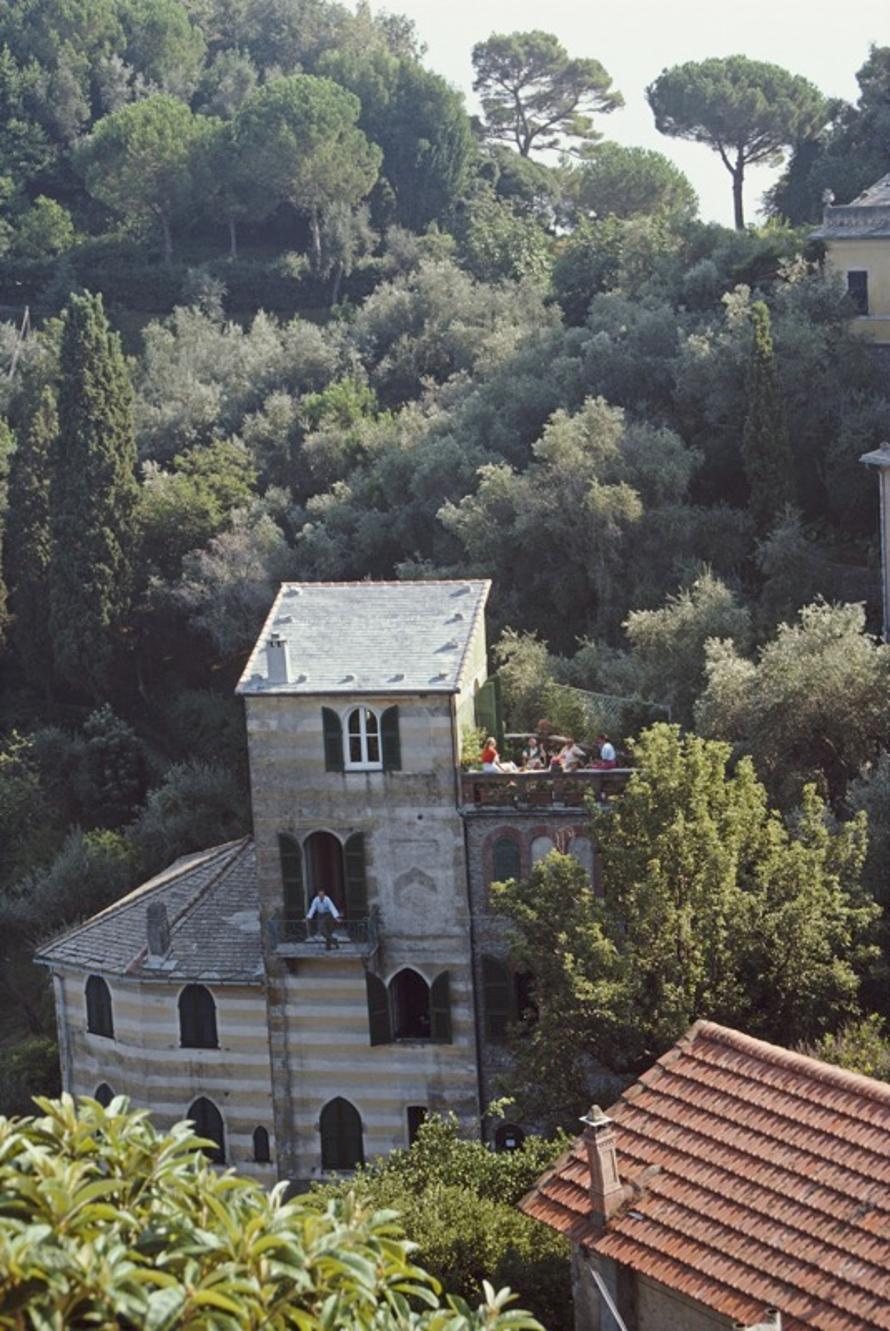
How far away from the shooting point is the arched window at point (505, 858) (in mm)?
32812

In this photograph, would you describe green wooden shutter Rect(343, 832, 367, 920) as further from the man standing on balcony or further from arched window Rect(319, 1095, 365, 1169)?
arched window Rect(319, 1095, 365, 1169)

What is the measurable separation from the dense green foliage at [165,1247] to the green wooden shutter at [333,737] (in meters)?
18.4

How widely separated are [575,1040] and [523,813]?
5.20 meters

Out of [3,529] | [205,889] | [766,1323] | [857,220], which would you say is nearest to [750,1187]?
[766,1323]

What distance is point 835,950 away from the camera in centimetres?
2869

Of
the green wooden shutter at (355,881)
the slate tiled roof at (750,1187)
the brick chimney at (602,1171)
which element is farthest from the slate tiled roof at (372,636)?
the brick chimney at (602,1171)

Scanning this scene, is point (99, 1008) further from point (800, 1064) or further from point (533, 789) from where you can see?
point (800, 1064)

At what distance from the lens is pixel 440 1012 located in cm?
3325

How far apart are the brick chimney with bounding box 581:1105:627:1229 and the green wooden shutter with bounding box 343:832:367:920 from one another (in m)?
13.1

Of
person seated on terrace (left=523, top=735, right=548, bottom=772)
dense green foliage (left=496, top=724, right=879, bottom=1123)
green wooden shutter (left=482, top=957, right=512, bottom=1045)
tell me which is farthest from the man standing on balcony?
dense green foliage (left=496, top=724, right=879, bottom=1123)

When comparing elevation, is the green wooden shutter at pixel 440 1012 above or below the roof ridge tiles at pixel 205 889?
below

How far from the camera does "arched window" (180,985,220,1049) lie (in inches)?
1345

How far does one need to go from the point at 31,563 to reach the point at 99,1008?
17661mm

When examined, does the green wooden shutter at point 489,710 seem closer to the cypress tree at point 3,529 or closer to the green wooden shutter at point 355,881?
the green wooden shutter at point 355,881
